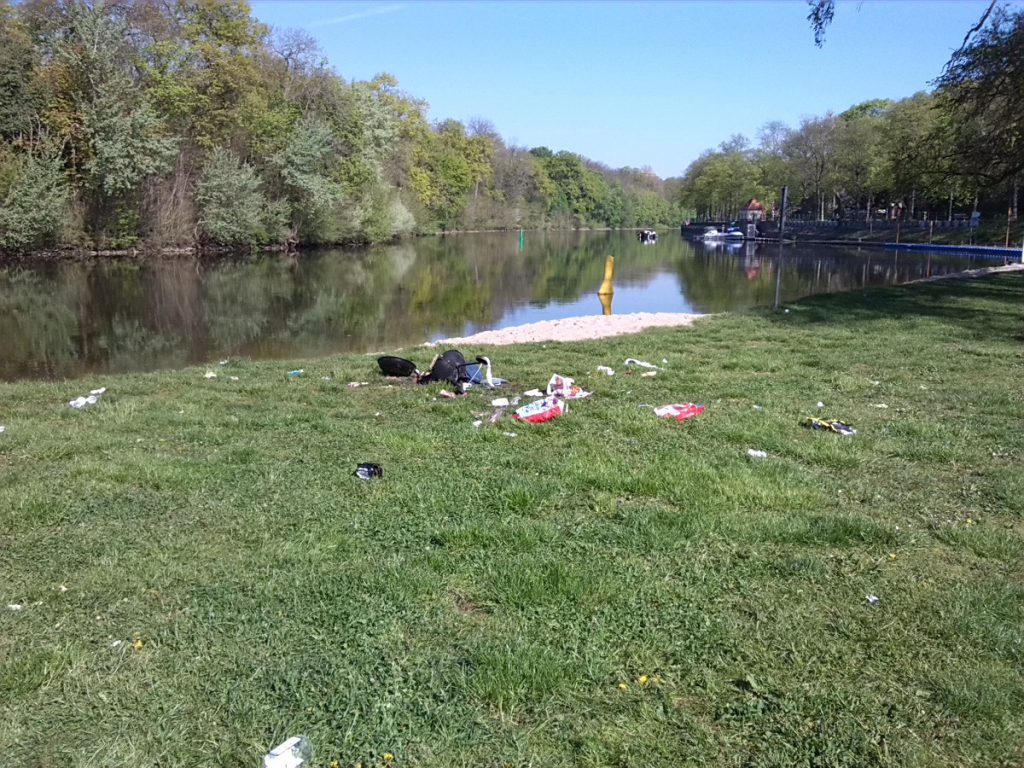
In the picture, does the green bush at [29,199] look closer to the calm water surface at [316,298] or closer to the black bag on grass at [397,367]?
the calm water surface at [316,298]

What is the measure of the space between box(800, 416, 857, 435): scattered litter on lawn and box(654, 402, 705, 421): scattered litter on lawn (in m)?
1.05

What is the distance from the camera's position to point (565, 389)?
8469 millimetres

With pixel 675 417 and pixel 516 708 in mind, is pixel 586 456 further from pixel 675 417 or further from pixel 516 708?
pixel 516 708

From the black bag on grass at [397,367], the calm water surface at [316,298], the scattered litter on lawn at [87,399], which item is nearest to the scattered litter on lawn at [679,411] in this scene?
the black bag on grass at [397,367]

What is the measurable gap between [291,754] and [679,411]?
5.60 metres

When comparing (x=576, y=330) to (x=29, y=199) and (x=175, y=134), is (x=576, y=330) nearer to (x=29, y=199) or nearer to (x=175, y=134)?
(x=29, y=199)

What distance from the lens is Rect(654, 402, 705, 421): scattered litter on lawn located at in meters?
7.43

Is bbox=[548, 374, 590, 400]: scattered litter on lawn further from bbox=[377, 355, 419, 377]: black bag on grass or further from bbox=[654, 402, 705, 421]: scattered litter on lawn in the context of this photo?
bbox=[377, 355, 419, 377]: black bag on grass

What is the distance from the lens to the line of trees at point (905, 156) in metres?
18.5

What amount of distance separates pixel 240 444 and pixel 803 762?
5354 mm

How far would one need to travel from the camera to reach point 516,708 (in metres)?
3.05

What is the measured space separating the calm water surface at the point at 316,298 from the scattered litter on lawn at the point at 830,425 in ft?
34.9

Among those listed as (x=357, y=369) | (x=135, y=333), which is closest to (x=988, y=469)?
(x=357, y=369)

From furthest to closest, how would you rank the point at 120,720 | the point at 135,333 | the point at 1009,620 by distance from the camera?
the point at 135,333
the point at 1009,620
the point at 120,720
